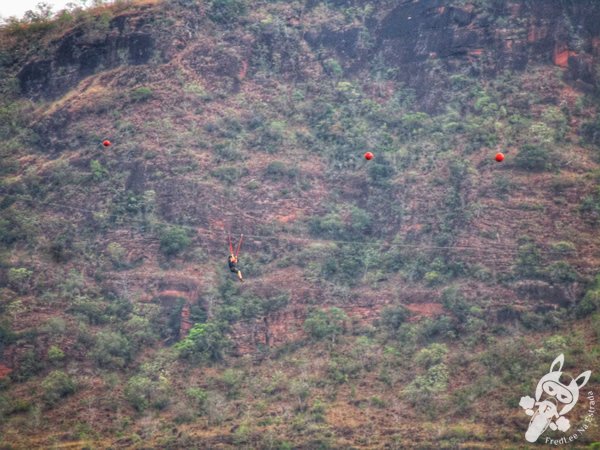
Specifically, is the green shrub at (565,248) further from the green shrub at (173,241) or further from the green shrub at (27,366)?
the green shrub at (27,366)

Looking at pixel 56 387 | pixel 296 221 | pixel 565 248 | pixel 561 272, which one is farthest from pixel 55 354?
pixel 565 248

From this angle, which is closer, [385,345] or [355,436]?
[355,436]

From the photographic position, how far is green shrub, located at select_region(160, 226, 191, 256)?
1662 inches

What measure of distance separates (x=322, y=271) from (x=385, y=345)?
13.7ft

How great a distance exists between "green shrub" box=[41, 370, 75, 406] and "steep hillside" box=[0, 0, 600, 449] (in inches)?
2.8

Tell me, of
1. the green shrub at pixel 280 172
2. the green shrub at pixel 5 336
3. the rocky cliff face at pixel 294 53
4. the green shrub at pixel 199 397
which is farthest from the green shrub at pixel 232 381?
the green shrub at pixel 280 172

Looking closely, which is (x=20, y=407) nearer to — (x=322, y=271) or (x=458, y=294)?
(x=322, y=271)

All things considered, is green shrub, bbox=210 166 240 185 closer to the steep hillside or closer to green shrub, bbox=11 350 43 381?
the steep hillside

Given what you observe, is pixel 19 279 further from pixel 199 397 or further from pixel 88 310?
pixel 199 397

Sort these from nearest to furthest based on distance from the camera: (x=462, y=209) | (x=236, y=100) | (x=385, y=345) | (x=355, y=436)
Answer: (x=355, y=436) → (x=385, y=345) → (x=462, y=209) → (x=236, y=100)

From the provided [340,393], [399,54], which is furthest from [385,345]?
[399,54]

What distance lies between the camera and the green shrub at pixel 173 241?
42.2 meters

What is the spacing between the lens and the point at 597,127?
43.3 metres

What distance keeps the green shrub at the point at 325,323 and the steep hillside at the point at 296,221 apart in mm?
93
